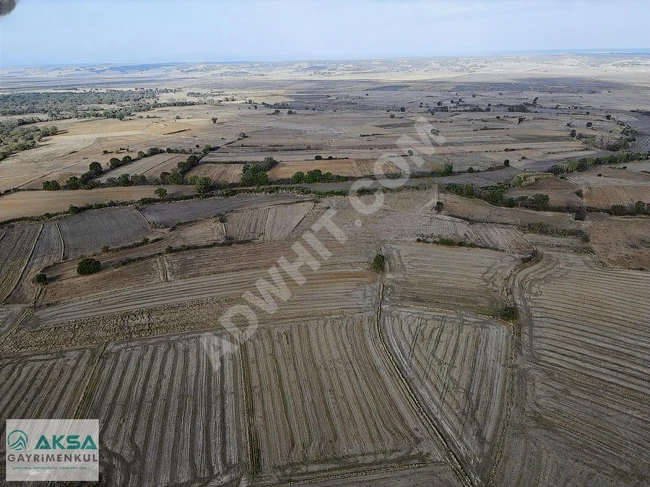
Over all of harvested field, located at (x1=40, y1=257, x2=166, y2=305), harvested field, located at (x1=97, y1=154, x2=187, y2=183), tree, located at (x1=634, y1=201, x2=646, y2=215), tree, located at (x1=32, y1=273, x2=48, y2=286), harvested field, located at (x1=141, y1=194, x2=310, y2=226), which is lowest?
harvested field, located at (x1=40, y1=257, x2=166, y2=305)

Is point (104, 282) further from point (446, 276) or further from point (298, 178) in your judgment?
point (298, 178)

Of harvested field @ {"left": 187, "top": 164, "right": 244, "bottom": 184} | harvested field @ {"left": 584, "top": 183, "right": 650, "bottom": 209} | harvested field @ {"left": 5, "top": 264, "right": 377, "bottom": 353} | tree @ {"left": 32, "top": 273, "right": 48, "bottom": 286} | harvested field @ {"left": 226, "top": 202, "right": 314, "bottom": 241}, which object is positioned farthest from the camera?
harvested field @ {"left": 187, "top": 164, "right": 244, "bottom": 184}

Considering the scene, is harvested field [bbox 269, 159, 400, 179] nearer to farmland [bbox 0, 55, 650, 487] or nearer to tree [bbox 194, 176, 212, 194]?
farmland [bbox 0, 55, 650, 487]

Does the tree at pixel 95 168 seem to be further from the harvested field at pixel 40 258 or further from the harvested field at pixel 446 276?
the harvested field at pixel 446 276

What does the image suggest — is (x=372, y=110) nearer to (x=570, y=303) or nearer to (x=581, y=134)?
(x=581, y=134)

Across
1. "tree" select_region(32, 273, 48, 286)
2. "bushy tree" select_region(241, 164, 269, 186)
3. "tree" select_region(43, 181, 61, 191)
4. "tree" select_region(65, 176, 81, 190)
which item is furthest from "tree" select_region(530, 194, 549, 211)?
"tree" select_region(43, 181, 61, 191)

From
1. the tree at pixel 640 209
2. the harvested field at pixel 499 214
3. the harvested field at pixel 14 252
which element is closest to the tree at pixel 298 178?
the harvested field at pixel 499 214

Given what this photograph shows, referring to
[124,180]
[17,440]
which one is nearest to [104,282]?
[17,440]
